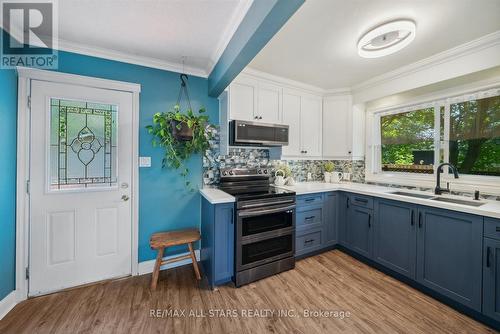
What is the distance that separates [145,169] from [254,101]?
5.10 feet

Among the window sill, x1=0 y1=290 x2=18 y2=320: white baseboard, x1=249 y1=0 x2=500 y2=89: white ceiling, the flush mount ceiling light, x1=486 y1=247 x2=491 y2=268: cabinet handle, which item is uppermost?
x1=249 y1=0 x2=500 y2=89: white ceiling

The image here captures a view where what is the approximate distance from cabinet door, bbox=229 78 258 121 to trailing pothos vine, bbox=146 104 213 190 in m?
0.39

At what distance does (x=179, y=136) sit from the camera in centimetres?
212

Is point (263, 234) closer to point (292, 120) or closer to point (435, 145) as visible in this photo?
point (292, 120)

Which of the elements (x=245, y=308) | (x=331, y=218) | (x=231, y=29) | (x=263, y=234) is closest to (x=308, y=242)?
(x=331, y=218)

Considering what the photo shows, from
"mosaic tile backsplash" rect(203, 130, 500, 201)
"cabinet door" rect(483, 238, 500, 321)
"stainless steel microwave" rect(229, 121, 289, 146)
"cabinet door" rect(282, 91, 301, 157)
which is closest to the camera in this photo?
"cabinet door" rect(483, 238, 500, 321)

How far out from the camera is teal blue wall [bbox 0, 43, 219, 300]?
1657mm

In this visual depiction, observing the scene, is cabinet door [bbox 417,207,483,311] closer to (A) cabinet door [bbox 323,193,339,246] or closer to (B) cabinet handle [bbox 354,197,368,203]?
(B) cabinet handle [bbox 354,197,368,203]

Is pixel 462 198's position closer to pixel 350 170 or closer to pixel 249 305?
pixel 350 170

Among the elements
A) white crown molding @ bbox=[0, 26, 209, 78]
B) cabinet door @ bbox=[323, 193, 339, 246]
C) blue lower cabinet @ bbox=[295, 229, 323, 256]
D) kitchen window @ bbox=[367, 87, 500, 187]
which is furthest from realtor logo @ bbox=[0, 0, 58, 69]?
kitchen window @ bbox=[367, 87, 500, 187]

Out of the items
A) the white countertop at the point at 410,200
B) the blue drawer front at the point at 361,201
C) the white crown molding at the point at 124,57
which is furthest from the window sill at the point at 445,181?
the white crown molding at the point at 124,57

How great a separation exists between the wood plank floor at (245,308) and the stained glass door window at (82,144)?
1.07m

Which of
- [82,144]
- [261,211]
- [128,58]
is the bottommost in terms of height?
[261,211]

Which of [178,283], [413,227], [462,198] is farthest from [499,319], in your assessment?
[178,283]
